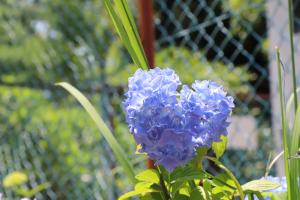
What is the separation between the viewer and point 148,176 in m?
0.69

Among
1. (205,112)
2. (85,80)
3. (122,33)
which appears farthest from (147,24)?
(205,112)

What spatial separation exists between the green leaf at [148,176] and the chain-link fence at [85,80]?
1185 millimetres

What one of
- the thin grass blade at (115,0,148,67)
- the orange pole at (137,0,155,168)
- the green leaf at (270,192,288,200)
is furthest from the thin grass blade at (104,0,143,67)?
the orange pole at (137,0,155,168)

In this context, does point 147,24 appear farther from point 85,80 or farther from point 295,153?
point 295,153

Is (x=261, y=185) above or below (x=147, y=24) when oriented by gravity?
below

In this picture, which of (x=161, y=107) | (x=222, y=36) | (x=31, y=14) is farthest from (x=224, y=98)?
(x=31, y=14)

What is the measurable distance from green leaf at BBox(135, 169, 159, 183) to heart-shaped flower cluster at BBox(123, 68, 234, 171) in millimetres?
38

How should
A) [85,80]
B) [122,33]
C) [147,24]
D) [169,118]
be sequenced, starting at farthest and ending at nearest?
[85,80], [147,24], [122,33], [169,118]

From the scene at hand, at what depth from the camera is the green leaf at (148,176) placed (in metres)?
0.69

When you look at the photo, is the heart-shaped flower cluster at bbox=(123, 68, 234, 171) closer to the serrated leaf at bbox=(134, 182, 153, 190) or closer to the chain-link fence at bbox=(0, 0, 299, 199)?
the serrated leaf at bbox=(134, 182, 153, 190)

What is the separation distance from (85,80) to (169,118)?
5.89 ft

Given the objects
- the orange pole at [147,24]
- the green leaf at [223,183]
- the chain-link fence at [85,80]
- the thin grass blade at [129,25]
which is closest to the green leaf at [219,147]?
the green leaf at [223,183]

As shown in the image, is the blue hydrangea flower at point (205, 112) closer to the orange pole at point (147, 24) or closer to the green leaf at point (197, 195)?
the green leaf at point (197, 195)

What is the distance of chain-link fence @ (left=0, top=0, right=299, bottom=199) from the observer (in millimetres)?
2162
